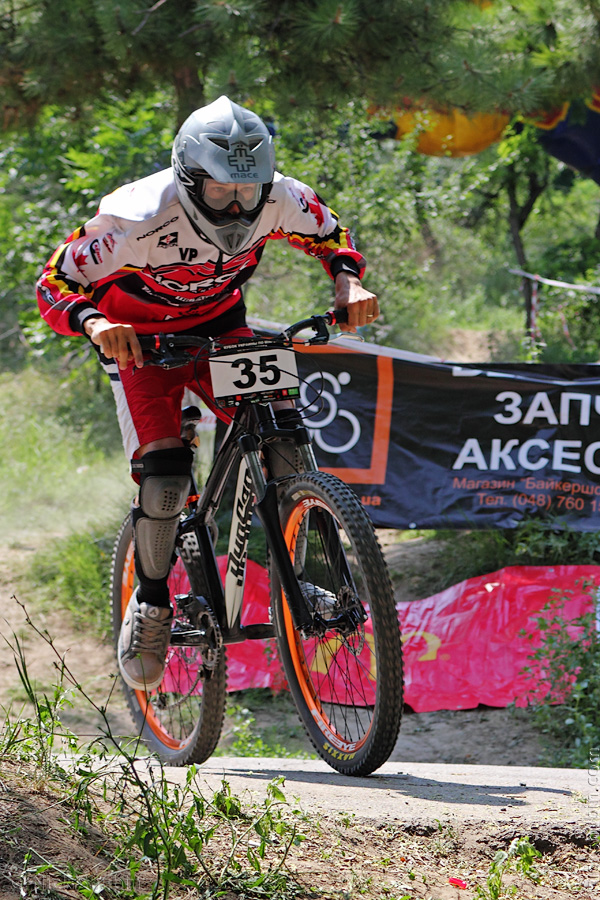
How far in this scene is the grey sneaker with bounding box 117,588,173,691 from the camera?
3129mm

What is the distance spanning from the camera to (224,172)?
2635 millimetres

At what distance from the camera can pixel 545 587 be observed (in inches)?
215

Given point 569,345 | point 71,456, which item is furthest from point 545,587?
point 569,345

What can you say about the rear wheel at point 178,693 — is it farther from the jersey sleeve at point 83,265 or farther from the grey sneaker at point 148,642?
the jersey sleeve at point 83,265

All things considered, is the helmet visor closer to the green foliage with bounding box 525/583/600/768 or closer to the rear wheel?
the rear wheel

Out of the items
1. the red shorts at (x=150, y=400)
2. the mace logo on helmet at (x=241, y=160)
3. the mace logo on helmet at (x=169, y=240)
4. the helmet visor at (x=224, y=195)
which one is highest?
the mace logo on helmet at (x=241, y=160)

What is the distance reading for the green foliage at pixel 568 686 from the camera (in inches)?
163

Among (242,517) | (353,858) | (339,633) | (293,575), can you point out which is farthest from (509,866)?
(242,517)

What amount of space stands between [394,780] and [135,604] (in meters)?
1.08

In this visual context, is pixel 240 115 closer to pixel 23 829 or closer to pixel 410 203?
pixel 23 829

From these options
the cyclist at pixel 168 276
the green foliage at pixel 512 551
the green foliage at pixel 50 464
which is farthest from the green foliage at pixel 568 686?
the green foliage at pixel 50 464

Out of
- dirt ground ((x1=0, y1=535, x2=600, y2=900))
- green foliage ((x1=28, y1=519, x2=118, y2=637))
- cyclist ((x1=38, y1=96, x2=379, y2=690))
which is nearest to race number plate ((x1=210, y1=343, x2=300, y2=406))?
cyclist ((x1=38, y1=96, x2=379, y2=690))

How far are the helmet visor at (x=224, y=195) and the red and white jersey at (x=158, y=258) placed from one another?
0.14 m

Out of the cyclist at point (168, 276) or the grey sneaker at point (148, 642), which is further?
the grey sneaker at point (148, 642)
